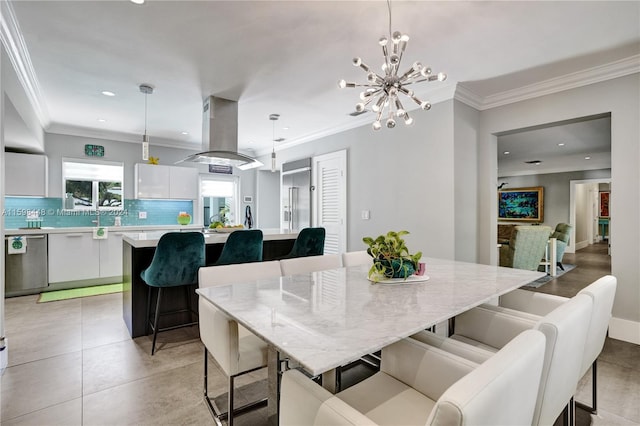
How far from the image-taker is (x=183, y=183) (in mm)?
6062

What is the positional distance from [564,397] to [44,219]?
6661 mm

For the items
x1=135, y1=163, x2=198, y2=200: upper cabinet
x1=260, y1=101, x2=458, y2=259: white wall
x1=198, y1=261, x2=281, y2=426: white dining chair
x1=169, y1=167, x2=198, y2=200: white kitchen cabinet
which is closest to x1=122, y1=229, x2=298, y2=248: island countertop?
x1=198, y1=261, x2=281, y2=426: white dining chair

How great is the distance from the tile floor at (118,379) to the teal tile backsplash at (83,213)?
2.36 metres

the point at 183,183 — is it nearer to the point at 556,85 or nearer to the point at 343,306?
the point at 343,306

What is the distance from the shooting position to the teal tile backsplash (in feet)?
16.0

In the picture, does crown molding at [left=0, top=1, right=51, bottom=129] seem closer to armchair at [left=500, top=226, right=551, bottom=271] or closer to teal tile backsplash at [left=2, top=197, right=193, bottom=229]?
teal tile backsplash at [left=2, top=197, right=193, bottom=229]

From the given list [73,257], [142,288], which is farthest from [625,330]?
[73,257]

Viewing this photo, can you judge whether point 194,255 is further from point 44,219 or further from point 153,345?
point 44,219

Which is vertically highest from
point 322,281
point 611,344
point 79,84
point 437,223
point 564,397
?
point 79,84

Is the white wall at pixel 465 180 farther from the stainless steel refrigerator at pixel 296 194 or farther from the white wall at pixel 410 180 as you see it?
the stainless steel refrigerator at pixel 296 194

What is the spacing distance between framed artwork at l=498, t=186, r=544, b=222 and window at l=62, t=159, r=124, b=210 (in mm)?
10443

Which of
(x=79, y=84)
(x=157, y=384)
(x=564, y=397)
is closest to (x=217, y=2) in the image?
(x=79, y=84)

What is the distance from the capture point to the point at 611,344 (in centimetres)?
285

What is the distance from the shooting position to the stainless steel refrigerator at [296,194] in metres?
5.72
